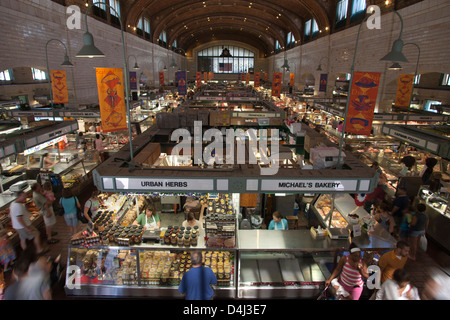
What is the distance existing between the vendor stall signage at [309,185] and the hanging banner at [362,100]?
5.83 ft

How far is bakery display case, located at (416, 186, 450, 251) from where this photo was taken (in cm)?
659

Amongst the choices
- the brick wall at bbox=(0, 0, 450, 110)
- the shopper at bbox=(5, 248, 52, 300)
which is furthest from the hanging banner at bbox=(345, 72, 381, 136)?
the brick wall at bbox=(0, 0, 450, 110)

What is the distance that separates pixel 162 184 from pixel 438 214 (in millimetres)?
7038

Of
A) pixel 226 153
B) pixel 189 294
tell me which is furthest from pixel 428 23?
pixel 189 294

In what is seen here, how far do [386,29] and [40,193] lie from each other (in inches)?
649

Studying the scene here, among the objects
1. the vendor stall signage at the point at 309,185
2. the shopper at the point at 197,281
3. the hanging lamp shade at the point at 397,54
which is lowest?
the shopper at the point at 197,281

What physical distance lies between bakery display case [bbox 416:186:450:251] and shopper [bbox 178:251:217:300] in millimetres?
6254

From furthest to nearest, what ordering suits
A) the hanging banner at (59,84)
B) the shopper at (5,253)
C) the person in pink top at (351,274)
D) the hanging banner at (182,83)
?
1. the hanging banner at (182,83)
2. the hanging banner at (59,84)
3. the shopper at (5,253)
4. the person in pink top at (351,274)

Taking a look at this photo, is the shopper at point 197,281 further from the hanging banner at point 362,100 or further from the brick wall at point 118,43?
the brick wall at point 118,43

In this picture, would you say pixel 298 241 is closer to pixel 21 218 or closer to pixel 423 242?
pixel 423 242

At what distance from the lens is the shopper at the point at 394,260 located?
4.29 metres

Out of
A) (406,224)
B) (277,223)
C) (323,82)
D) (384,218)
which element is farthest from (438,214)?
(323,82)

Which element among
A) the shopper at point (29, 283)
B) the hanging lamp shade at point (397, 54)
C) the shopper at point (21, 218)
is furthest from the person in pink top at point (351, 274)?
the shopper at point (21, 218)
